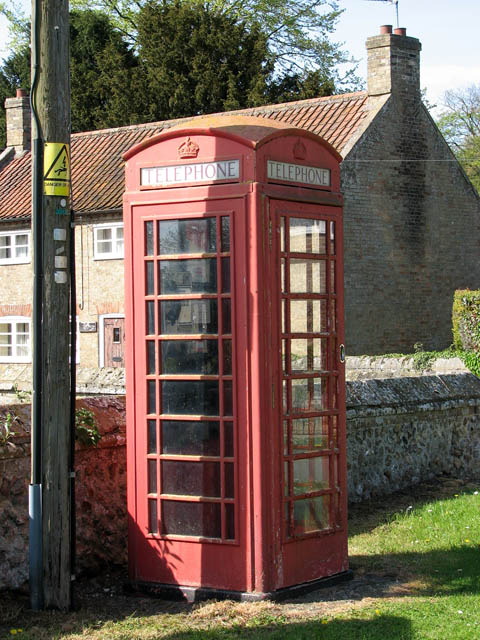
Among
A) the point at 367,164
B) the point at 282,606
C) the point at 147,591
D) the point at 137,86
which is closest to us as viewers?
the point at 282,606

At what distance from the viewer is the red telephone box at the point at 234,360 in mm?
6293

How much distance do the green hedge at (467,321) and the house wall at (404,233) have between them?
381 cm

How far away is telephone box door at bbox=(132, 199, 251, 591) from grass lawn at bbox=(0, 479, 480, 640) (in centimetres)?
34

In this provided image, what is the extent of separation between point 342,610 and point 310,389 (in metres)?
1.47

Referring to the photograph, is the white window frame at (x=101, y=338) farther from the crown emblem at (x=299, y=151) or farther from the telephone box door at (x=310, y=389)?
the crown emblem at (x=299, y=151)

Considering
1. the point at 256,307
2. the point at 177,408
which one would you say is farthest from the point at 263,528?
the point at 256,307

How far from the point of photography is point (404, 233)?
1046 inches

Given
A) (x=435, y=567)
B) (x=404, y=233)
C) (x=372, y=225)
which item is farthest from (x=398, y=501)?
(x=404, y=233)

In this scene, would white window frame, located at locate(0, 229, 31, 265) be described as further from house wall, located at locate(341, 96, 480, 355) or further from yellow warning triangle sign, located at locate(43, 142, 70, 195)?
yellow warning triangle sign, located at locate(43, 142, 70, 195)

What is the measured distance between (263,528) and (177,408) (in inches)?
38.5

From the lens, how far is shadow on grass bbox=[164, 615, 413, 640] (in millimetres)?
5551

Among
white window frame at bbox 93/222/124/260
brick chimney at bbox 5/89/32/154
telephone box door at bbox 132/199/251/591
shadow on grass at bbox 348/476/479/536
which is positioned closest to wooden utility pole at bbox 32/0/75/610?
telephone box door at bbox 132/199/251/591

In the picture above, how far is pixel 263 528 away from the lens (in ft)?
20.5

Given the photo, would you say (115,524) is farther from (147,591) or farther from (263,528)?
(263,528)
